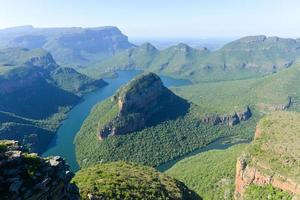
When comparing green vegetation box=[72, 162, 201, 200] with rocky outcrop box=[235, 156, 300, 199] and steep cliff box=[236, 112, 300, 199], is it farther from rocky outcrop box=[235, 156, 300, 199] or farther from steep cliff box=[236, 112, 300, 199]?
steep cliff box=[236, 112, 300, 199]

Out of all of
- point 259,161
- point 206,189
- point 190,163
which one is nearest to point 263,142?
point 259,161

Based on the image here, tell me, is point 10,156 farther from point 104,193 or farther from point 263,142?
point 263,142

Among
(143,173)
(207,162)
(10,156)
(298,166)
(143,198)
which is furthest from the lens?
(207,162)

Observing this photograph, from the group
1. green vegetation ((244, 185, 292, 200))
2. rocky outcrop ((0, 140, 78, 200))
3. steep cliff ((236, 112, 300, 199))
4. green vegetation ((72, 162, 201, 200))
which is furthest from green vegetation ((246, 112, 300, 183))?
rocky outcrop ((0, 140, 78, 200))

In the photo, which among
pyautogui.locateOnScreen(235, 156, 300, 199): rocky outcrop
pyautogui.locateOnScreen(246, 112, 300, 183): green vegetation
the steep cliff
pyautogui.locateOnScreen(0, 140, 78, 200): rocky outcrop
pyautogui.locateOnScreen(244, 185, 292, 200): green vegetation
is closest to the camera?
pyautogui.locateOnScreen(0, 140, 78, 200): rocky outcrop

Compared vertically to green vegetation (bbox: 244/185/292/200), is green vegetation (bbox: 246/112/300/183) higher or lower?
higher

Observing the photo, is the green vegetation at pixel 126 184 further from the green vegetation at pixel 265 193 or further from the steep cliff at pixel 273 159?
the steep cliff at pixel 273 159
